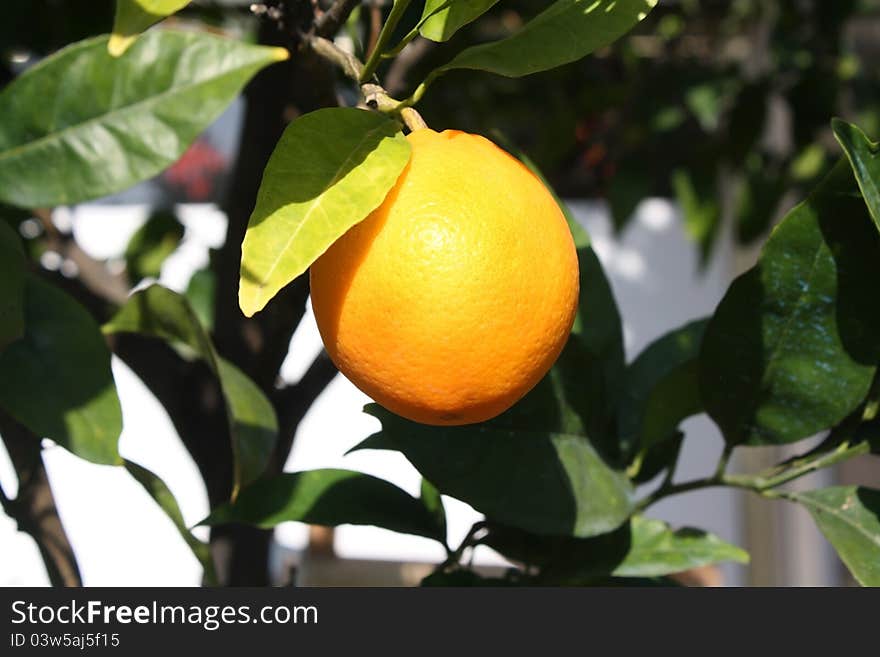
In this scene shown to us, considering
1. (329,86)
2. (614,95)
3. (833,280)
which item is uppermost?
(614,95)

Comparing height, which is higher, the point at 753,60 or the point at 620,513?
the point at 753,60

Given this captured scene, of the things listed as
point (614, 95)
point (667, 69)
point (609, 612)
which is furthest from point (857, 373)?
point (667, 69)

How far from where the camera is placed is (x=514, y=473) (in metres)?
0.52

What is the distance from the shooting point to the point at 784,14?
154 centimetres

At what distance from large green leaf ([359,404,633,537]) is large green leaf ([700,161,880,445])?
91 millimetres

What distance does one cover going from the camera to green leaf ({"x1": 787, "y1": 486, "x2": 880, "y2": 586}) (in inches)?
20.6

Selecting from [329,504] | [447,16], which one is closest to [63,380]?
[329,504]

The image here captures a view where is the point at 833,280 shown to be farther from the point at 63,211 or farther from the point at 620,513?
the point at 63,211

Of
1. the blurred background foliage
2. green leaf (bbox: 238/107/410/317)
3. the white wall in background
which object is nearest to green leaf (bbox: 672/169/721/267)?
the blurred background foliage

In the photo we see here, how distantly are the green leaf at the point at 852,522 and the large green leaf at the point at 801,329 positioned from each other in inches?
1.8

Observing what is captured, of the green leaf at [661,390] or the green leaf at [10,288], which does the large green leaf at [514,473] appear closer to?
the green leaf at [661,390]

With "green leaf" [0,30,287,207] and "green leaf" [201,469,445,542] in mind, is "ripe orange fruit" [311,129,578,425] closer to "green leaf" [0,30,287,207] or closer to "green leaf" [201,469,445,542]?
"green leaf" [0,30,287,207]

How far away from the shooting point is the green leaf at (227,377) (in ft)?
1.71

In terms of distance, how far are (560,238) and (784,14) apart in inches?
52.2
